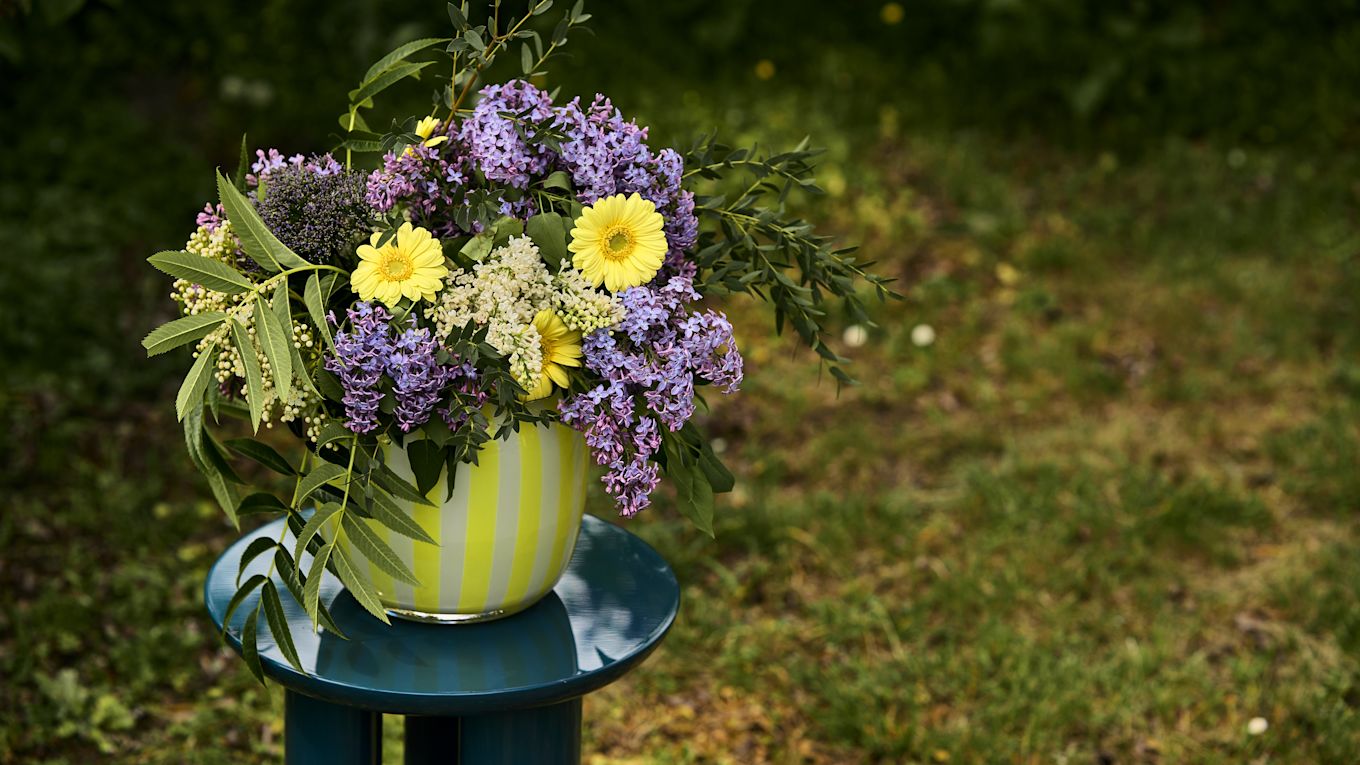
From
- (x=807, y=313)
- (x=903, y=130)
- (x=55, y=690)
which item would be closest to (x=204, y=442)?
(x=807, y=313)

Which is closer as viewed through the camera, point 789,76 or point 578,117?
point 578,117

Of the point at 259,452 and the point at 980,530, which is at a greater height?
the point at 259,452

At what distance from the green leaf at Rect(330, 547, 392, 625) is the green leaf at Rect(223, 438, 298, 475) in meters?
0.10

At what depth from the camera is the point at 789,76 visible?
5.23 metres

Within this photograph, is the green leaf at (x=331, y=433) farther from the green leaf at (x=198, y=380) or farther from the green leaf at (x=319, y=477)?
the green leaf at (x=198, y=380)

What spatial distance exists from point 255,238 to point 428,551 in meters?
0.39

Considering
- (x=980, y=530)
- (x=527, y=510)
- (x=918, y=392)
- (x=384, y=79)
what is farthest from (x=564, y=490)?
(x=918, y=392)

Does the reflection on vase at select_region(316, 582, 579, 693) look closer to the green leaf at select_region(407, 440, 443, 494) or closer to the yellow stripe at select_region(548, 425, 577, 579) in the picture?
the yellow stripe at select_region(548, 425, 577, 579)

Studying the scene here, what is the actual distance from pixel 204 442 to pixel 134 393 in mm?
2428

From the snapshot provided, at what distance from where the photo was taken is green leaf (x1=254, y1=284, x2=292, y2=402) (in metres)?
1.47

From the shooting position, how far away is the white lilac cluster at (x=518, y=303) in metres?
1.55

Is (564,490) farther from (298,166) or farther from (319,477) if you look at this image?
(298,166)

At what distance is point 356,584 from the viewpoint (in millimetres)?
1573

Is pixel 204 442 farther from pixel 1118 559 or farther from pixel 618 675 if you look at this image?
pixel 1118 559
